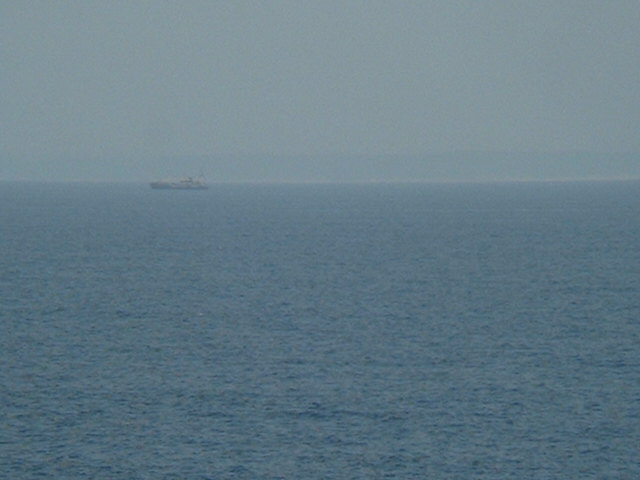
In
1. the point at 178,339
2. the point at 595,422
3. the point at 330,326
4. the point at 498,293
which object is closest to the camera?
the point at 595,422

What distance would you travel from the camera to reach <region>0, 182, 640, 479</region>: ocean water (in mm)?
35750

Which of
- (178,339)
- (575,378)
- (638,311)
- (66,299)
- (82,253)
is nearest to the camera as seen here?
(575,378)

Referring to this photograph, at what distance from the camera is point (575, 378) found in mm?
46031

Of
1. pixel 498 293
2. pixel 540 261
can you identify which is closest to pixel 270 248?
pixel 540 261

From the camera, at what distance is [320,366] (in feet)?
159

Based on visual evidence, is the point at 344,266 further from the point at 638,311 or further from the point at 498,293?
the point at 638,311

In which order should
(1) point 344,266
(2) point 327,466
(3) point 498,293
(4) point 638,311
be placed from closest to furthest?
(2) point 327,466 < (4) point 638,311 < (3) point 498,293 < (1) point 344,266

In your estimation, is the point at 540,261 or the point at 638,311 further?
the point at 540,261

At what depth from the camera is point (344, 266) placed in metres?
91.8

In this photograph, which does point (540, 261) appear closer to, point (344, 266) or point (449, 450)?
point (344, 266)

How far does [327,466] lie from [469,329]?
2442cm

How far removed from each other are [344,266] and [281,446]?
55410 mm

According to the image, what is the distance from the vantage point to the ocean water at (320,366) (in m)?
35.8

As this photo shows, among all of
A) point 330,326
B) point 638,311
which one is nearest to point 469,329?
point 330,326
